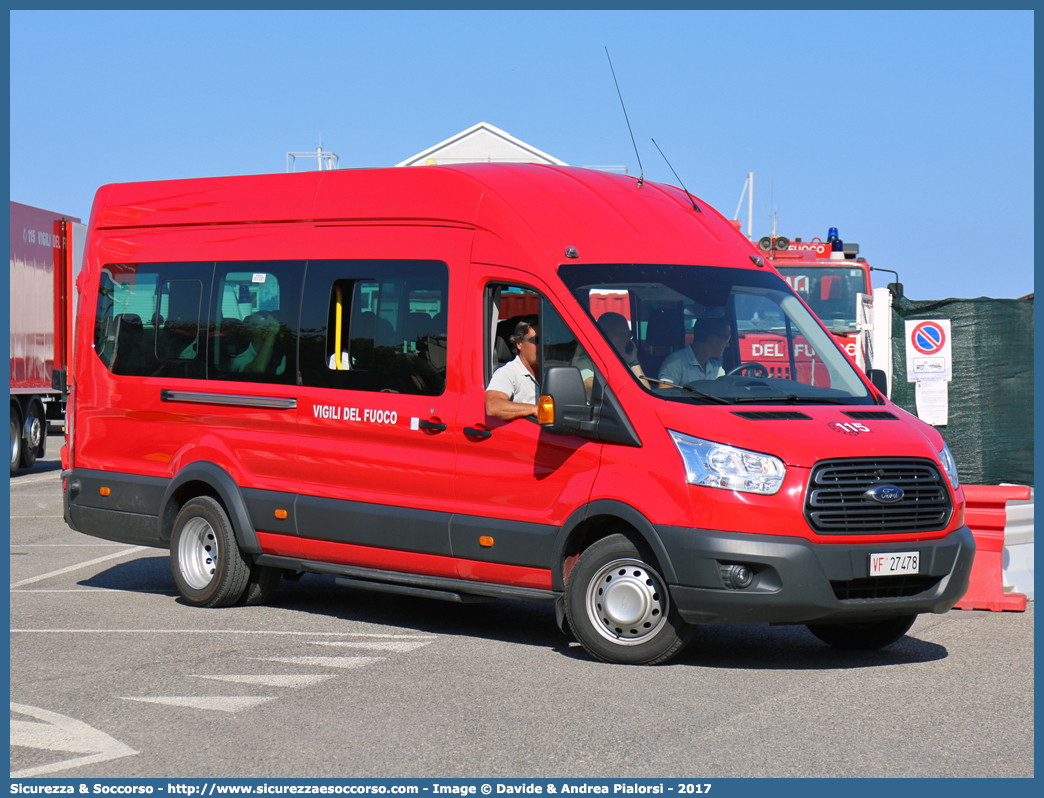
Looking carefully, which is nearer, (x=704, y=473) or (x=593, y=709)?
(x=593, y=709)

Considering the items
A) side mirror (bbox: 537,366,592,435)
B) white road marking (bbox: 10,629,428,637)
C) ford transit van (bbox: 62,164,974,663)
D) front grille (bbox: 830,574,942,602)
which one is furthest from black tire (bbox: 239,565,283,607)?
front grille (bbox: 830,574,942,602)

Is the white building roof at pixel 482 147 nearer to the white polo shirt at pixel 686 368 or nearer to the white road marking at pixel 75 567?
the white road marking at pixel 75 567

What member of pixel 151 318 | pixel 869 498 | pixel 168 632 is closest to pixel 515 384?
pixel 869 498

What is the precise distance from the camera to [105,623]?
9.27 meters

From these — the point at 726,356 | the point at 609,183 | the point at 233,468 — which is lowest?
the point at 233,468

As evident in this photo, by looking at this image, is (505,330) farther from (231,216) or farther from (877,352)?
(877,352)

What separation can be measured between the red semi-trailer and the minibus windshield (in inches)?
568

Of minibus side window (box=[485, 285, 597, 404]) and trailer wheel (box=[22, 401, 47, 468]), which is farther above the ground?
minibus side window (box=[485, 285, 597, 404])

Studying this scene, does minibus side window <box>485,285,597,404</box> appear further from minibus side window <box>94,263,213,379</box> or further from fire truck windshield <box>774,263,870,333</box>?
fire truck windshield <box>774,263,870,333</box>

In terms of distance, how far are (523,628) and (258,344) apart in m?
2.79

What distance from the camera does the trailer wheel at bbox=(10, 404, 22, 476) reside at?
2217 cm

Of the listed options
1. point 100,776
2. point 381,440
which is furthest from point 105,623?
point 100,776

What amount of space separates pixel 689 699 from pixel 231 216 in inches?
208
